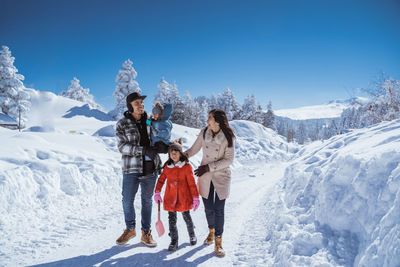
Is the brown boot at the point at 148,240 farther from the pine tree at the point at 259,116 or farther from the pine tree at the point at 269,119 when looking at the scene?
the pine tree at the point at 269,119

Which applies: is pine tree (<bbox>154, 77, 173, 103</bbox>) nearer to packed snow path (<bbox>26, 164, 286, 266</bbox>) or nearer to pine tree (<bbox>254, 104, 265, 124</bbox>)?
pine tree (<bbox>254, 104, 265, 124</bbox>)

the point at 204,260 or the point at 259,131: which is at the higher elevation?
the point at 259,131

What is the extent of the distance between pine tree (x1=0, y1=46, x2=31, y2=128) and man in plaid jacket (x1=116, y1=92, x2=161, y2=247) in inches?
1207

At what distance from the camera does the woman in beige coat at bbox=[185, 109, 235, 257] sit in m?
3.94

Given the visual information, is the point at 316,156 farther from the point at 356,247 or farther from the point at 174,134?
the point at 174,134

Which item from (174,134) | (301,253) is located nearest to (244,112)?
(174,134)

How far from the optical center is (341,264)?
8.46ft

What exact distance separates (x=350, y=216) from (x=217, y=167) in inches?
77.8

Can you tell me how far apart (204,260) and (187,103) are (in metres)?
42.0

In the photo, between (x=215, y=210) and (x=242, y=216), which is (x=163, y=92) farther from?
(x=215, y=210)

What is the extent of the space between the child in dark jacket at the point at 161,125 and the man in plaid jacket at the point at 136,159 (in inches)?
5.8

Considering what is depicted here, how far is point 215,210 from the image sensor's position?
13.3ft

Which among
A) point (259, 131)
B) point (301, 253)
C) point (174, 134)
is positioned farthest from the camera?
point (259, 131)

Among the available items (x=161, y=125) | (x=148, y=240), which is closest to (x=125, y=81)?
(x=161, y=125)
